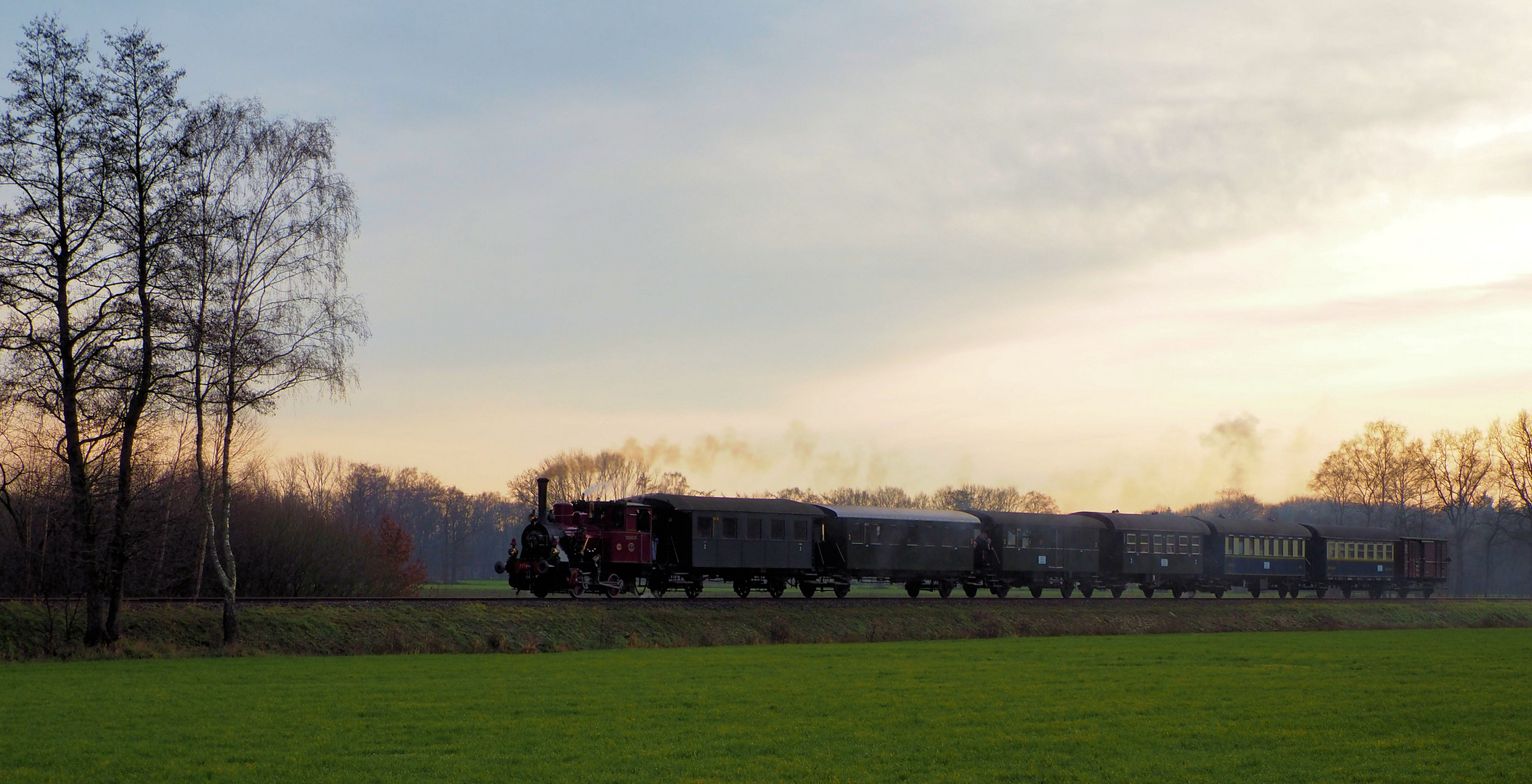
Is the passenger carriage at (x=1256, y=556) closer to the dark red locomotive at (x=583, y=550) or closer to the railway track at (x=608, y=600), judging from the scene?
the railway track at (x=608, y=600)

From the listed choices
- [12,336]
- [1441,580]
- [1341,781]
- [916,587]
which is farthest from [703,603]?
[1441,580]

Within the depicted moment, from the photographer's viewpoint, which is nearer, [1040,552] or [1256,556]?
[1040,552]

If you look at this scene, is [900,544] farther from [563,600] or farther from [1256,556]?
[1256,556]

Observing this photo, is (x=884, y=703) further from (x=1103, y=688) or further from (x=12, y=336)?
(x=12, y=336)

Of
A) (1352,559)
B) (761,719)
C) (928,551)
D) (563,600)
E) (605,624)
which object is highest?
(928,551)

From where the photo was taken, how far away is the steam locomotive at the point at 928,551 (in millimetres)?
41281

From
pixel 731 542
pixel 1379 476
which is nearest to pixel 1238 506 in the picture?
pixel 1379 476

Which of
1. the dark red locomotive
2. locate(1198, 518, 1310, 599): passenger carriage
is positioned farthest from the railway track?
locate(1198, 518, 1310, 599): passenger carriage

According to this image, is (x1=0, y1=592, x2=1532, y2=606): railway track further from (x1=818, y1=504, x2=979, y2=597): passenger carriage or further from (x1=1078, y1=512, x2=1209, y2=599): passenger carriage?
(x1=1078, y1=512, x2=1209, y2=599): passenger carriage

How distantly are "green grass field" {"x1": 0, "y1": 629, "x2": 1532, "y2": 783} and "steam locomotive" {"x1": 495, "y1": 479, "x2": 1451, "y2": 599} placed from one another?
924 centimetres

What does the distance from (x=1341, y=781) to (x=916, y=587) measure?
36028 millimetres

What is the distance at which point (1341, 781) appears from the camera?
14578 millimetres

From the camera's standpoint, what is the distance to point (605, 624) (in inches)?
1439

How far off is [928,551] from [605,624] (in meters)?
16.9
